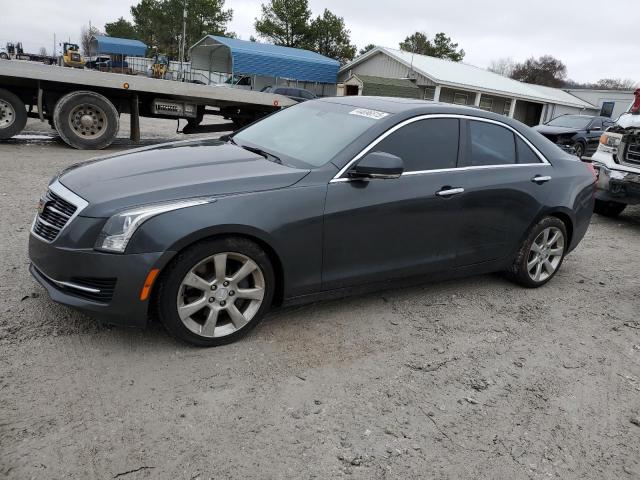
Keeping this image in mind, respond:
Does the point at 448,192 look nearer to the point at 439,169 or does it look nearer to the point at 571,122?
the point at 439,169

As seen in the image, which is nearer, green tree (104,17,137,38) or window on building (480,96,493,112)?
window on building (480,96,493,112)

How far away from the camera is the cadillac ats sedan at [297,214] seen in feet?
9.93

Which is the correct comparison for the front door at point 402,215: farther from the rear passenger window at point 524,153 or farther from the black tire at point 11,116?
the black tire at point 11,116

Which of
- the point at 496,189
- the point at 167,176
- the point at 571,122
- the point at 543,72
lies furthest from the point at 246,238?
the point at 543,72

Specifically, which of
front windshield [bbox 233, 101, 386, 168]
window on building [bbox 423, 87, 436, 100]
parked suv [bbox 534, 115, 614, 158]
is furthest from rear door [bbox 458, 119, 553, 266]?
window on building [bbox 423, 87, 436, 100]

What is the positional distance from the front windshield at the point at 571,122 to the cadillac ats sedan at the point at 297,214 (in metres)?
13.5

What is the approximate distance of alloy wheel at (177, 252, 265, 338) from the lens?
3186mm

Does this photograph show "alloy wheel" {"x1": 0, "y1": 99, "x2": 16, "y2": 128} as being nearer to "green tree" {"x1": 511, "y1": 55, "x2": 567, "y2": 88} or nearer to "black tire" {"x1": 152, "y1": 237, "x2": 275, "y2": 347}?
"black tire" {"x1": 152, "y1": 237, "x2": 275, "y2": 347}

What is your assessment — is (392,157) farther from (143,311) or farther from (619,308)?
(619,308)

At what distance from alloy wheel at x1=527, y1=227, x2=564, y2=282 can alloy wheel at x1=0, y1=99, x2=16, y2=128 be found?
9622 mm

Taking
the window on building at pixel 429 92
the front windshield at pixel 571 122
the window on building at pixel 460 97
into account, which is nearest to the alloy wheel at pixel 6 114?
the front windshield at pixel 571 122

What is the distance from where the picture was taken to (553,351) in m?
3.76

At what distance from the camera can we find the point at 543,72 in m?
76.6

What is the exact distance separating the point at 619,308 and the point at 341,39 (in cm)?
6047
